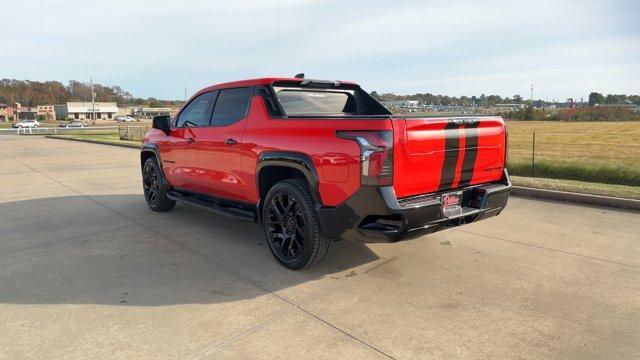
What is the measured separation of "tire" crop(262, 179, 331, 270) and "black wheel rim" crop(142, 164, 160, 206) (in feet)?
9.63

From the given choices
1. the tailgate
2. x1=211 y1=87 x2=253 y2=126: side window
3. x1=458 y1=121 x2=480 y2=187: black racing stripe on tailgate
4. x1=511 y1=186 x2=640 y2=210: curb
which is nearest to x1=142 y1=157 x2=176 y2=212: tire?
x1=211 y1=87 x2=253 y2=126: side window

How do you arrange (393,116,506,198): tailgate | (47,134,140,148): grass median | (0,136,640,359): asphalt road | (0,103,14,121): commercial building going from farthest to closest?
(0,103,14,121): commercial building < (47,134,140,148): grass median < (393,116,506,198): tailgate < (0,136,640,359): asphalt road

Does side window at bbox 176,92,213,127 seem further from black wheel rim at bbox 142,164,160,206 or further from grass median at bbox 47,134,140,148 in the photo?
grass median at bbox 47,134,140,148

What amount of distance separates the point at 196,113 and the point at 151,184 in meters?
1.79

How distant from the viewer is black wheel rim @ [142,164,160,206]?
21.8 ft

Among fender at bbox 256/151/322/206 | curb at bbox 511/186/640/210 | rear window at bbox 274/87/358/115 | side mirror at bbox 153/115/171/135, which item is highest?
rear window at bbox 274/87/358/115

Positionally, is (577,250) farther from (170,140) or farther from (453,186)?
(170,140)

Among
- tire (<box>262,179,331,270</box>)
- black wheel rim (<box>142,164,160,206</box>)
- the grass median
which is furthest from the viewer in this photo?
the grass median

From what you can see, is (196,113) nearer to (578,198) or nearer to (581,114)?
(578,198)

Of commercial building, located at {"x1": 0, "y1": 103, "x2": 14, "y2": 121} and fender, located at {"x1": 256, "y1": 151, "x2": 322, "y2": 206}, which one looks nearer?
fender, located at {"x1": 256, "y1": 151, "x2": 322, "y2": 206}

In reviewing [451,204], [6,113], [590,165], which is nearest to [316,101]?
[451,204]

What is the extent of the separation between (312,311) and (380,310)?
520 mm

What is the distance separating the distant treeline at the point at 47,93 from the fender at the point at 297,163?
140395 millimetres

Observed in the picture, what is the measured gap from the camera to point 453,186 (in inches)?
152
